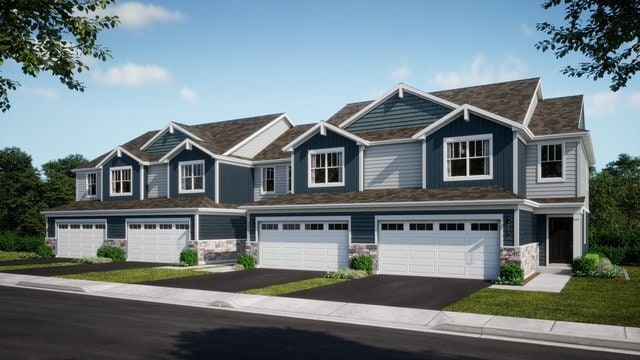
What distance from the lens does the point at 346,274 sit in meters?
22.8

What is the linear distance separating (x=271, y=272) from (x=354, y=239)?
4.24 m

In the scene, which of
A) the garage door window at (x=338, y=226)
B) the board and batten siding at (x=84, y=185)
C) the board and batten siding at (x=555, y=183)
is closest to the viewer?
the board and batten siding at (x=555, y=183)

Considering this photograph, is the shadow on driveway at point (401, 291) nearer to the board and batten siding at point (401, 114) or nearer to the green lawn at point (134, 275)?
the green lawn at point (134, 275)

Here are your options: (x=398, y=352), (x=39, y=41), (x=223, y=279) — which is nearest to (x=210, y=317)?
(x=398, y=352)

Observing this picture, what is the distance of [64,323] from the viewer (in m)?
13.5

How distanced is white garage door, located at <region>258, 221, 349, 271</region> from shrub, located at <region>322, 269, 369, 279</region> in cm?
154

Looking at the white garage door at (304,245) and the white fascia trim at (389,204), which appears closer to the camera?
the white fascia trim at (389,204)

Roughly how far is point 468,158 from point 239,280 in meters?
11.4

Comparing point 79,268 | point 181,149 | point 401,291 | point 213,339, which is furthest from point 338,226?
point 213,339

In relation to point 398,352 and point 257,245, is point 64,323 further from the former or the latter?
point 257,245

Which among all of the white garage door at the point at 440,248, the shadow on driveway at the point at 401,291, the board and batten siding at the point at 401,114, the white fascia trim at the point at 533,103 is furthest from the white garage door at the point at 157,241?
the white fascia trim at the point at 533,103

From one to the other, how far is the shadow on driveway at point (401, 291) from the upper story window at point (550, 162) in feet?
22.9

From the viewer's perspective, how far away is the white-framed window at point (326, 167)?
91.0ft

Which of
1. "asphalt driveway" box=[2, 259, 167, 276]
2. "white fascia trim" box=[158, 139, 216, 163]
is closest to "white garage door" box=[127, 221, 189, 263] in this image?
"asphalt driveway" box=[2, 259, 167, 276]
